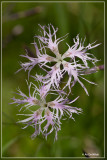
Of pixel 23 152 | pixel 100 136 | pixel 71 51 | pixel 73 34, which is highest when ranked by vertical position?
pixel 73 34

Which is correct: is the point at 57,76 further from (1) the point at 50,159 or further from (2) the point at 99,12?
(2) the point at 99,12

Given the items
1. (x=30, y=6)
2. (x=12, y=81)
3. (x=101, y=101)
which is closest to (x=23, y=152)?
(x=12, y=81)

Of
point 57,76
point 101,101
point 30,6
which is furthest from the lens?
point 30,6

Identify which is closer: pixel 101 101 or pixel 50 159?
pixel 50 159

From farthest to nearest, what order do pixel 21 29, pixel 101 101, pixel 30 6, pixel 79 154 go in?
1. pixel 30 6
2. pixel 21 29
3. pixel 101 101
4. pixel 79 154

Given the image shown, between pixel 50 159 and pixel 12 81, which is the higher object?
pixel 12 81

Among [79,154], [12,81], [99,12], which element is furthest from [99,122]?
[99,12]

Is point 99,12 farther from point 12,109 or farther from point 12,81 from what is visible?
point 12,109
